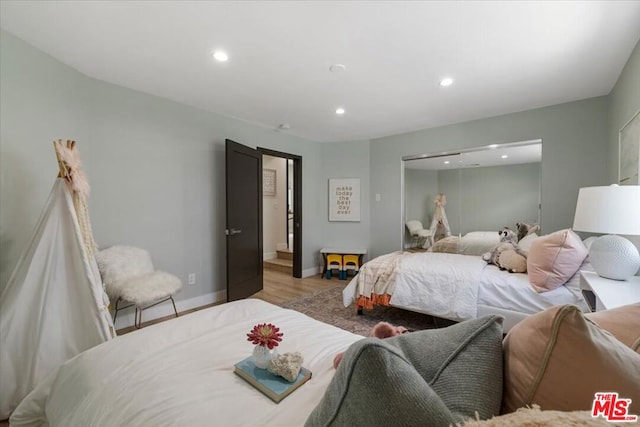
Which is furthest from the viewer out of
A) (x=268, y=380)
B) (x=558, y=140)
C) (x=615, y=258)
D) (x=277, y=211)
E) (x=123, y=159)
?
(x=277, y=211)

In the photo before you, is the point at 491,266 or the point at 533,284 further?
the point at 491,266

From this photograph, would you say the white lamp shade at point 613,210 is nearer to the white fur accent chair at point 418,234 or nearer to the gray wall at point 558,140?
the gray wall at point 558,140

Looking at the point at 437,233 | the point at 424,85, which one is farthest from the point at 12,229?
the point at 437,233

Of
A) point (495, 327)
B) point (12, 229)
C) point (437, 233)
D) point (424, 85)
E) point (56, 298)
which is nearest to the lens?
point (495, 327)

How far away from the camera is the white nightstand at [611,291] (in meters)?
1.37

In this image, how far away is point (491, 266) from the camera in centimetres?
275

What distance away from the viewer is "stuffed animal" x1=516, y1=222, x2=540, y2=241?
128 inches

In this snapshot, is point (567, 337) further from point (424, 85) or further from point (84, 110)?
point (84, 110)

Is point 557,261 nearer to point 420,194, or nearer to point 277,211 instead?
point 420,194

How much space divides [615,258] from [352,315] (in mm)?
2215

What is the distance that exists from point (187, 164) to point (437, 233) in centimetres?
362

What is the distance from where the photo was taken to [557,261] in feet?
6.88

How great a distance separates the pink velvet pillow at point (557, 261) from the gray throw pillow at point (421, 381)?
76.8 inches

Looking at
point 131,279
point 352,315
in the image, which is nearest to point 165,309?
point 131,279
